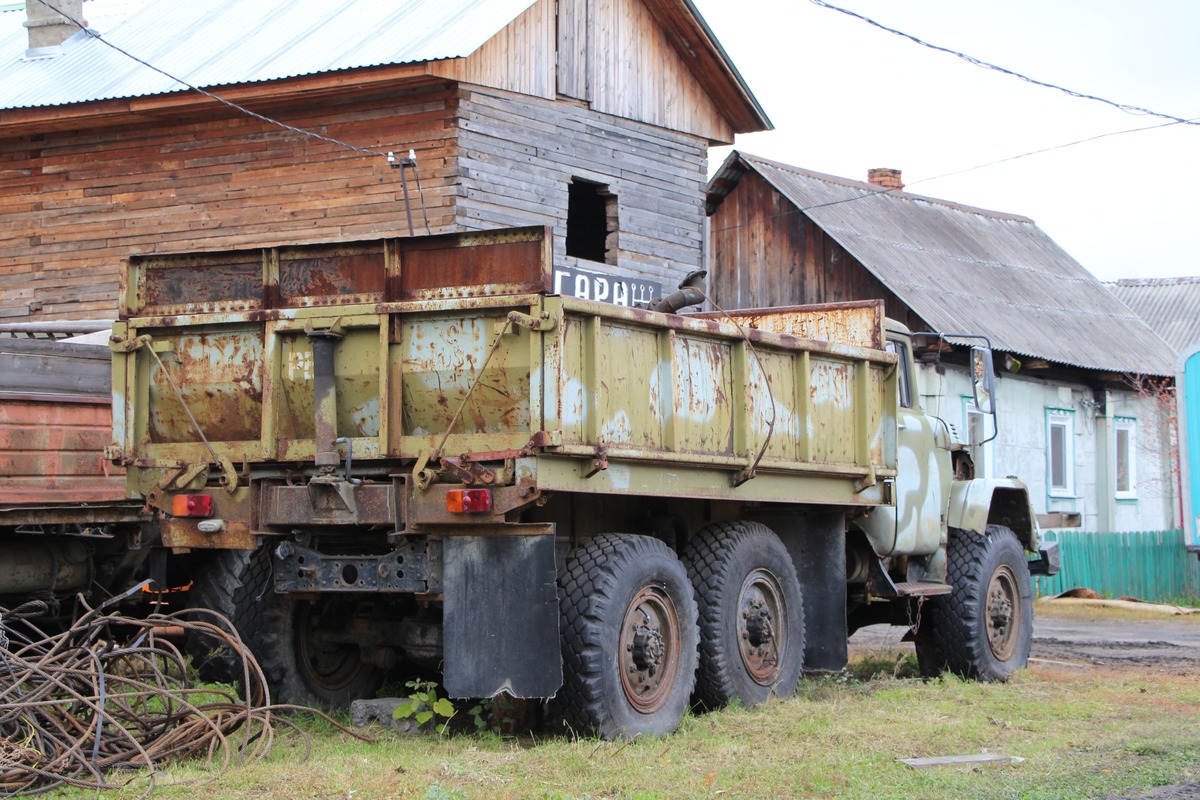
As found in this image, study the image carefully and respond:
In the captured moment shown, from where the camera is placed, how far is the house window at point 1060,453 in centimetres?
2592

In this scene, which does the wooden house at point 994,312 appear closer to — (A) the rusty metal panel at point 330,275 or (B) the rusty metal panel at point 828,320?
(B) the rusty metal panel at point 828,320

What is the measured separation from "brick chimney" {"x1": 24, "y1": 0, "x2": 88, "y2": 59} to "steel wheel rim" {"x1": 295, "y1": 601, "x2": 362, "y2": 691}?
625 inches

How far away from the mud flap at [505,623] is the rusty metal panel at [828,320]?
11.2 feet

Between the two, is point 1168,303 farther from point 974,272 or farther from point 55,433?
point 55,433

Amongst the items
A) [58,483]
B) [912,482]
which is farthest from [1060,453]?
[58,483]

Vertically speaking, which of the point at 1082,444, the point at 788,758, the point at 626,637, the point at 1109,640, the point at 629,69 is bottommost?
the point at 1109,640

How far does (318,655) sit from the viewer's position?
8.71 m

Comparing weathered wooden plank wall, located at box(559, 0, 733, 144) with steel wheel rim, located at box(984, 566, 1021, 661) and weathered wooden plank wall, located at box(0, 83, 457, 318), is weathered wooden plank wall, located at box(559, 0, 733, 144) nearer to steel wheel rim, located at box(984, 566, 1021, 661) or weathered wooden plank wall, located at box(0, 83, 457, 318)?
weathered wooden plank wall, located at box(0, 83, 457, 318)

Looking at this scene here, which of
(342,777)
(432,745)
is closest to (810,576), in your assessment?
(432,745)

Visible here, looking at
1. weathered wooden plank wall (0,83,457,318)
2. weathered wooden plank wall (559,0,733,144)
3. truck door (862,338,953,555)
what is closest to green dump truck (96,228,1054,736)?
truck door (862,338,953,555)

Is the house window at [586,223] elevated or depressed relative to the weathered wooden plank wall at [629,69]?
depressed

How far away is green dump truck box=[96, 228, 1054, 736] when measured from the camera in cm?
727

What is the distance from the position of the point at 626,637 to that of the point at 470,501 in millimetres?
1237

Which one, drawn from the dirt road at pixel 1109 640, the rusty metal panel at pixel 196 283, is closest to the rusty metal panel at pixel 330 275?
the rusty metal panel at pixel 196 283
